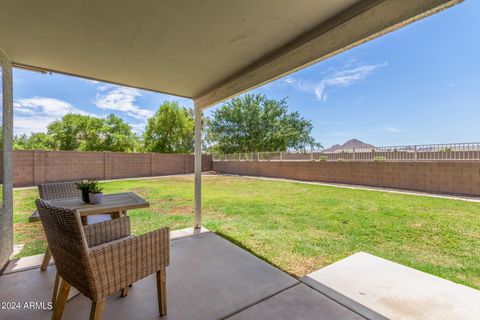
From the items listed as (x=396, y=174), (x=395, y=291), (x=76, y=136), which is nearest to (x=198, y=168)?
(x=395, y=291)

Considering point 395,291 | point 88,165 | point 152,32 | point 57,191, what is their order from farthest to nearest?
point 88,165 < point 57,191 < point 395,291 < point 152,32

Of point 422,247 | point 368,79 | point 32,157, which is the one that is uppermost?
point 368,79

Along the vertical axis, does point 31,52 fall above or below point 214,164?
above

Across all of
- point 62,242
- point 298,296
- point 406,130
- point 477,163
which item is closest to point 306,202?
point 298,296

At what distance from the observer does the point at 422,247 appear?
10.3 feet

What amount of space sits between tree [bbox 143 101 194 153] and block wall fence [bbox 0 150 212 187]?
4404 millimetres

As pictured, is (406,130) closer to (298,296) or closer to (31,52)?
(298,296)

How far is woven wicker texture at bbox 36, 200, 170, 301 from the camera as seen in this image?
128 centimetres

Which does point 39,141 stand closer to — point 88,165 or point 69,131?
point 69,131

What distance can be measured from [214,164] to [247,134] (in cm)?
417

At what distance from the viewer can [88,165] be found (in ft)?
39.3

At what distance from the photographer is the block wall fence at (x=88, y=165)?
32.3 feet

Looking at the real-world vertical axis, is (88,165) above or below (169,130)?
below

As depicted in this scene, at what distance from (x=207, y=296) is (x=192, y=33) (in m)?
2.07
